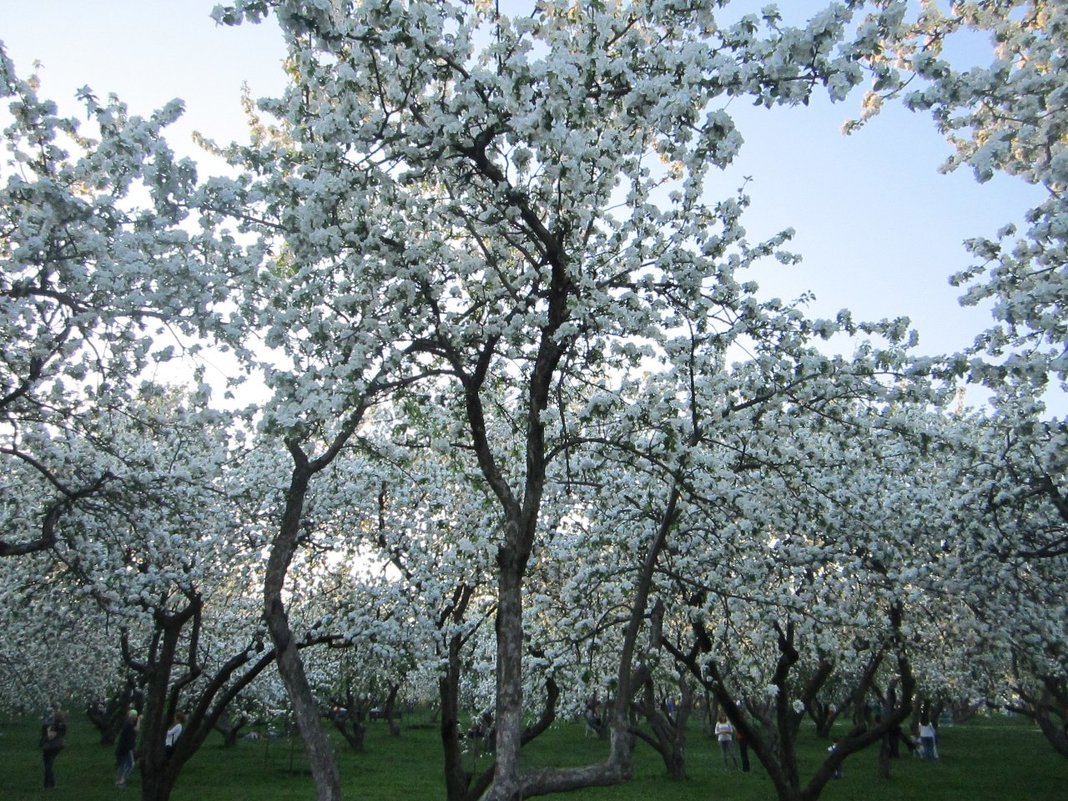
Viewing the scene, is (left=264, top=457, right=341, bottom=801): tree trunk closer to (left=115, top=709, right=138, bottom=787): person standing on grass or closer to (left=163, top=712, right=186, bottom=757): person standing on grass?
(left=163, top=712, right=186, bottom=757): person standing on grass

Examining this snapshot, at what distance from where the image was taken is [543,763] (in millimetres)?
33656

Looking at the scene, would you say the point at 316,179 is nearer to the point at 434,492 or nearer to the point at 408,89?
the point at 408,89

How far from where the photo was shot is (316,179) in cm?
764

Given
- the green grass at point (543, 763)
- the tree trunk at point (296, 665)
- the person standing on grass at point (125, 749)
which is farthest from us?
the person standing on grass at point (125, 749)

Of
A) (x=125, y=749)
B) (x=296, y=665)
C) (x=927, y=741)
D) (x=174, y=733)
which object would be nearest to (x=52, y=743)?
(x=125, y=749)

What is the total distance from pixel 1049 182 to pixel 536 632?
36.0 feet

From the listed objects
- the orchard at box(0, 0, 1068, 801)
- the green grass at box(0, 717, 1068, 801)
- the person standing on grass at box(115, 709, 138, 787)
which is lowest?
the green grass at box(0, 717, 1068, 801)

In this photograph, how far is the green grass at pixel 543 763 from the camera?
75.2 ft

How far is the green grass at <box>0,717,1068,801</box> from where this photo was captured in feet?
75.2

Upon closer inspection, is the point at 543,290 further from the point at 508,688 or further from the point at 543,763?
the point at 543,763

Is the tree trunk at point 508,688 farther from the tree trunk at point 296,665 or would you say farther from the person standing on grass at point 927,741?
the person standing on grass at point 927,741

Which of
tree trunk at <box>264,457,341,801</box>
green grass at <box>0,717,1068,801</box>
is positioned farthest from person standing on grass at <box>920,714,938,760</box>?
tree trunk at <box>264,457,341,801</box>

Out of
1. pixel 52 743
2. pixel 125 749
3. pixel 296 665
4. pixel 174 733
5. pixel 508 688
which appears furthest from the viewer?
pixel 125 749

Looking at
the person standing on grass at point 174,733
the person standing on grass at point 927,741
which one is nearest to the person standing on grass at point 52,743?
the person standing on grass at point 174,733
